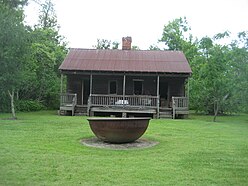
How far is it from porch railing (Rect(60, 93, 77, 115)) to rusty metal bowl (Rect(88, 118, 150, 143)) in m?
12.7

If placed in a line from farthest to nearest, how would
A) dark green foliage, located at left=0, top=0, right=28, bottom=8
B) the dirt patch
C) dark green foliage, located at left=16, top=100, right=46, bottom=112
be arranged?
dark green foliage, located at left=16, top=100, right=46, bottom=112, the dirt patch, dark green foliage, located at left=0, top=0, right=28, bottom=8

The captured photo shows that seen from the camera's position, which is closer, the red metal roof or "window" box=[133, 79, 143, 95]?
the red metal roof

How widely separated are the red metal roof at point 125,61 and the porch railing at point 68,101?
77.5 inches

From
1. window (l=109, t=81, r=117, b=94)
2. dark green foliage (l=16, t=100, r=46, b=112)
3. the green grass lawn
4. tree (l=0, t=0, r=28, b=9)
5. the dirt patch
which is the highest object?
tree (l=0, t=0, r=28, b=9)

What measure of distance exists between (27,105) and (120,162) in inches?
903

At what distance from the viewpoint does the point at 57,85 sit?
3297cm

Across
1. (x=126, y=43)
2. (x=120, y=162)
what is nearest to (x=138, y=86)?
(x=126, y=43)

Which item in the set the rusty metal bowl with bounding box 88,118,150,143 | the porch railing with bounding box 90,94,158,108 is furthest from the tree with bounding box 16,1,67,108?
the rusty metal bowl with bounding box 88,118,150,143

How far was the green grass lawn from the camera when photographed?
7379 millimetres

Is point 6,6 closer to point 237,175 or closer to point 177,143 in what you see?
point 237,175

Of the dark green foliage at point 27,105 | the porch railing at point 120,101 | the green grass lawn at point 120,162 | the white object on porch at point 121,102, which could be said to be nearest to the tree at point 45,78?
the dark green foliage at point 27,105

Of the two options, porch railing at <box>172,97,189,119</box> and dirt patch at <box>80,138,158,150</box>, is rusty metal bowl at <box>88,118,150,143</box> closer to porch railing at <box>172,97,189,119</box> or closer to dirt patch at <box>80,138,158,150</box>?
dirt patch at <box>80,138,158,150</box>

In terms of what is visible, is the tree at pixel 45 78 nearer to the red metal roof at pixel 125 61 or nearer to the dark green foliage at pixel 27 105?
the dark green foliage at pixel 27 105

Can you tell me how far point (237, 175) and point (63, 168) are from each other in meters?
4.08
